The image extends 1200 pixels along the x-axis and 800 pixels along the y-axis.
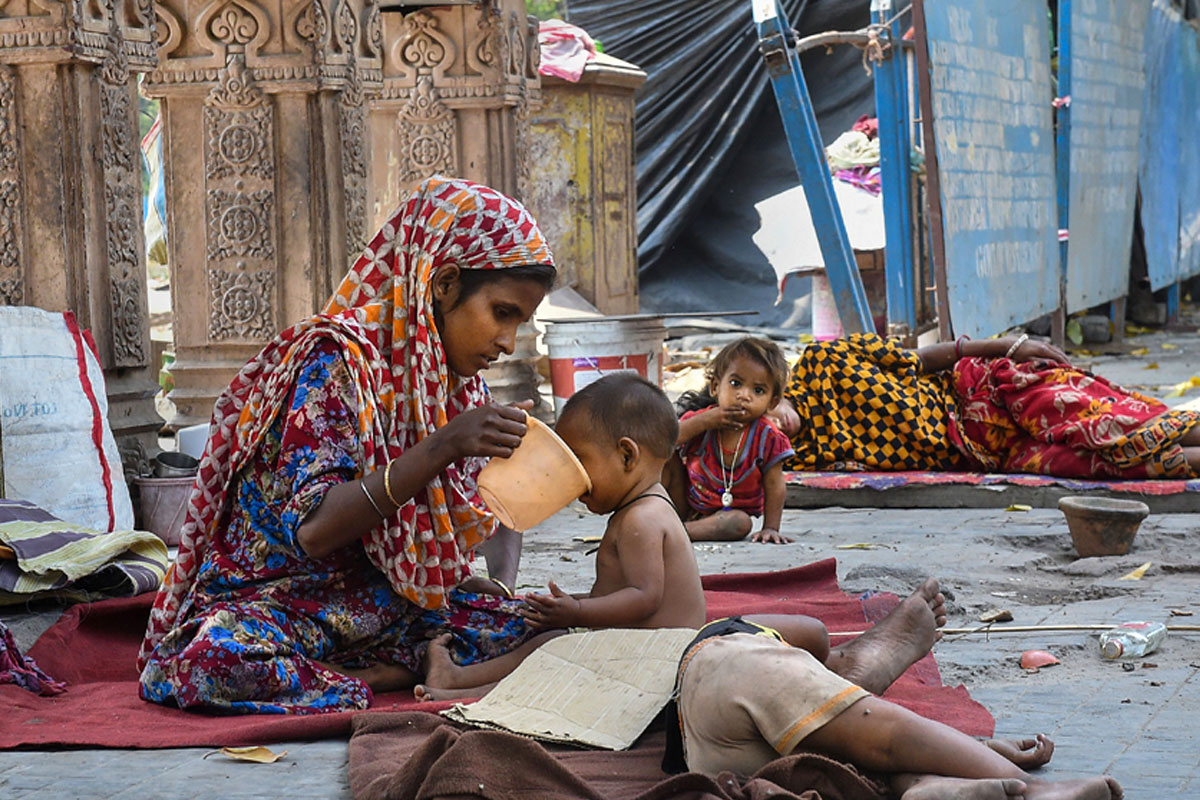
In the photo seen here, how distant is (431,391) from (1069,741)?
5.01 ft

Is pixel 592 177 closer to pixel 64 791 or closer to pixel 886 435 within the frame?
pixel 886 435

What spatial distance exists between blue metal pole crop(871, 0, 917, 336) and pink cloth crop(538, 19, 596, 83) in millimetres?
2521

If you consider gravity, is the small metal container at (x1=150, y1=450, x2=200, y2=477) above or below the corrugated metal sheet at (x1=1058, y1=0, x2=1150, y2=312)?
below

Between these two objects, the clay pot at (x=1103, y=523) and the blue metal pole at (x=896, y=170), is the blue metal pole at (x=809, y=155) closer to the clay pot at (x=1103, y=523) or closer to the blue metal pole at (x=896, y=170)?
the blue metal pole at (x=896, y=170)

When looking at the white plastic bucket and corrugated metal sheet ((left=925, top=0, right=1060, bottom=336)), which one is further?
corrugated metal sheet ((left=925, top=0, right=1060, bottom=336))

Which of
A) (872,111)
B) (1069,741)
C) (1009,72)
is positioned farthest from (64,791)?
(872,111)

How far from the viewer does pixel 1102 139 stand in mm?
12789

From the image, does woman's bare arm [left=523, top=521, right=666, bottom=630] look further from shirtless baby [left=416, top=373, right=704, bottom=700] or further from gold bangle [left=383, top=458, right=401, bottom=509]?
gold bangle [left=383, top=458, right=401, bottom=509]

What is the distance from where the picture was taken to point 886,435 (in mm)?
6938

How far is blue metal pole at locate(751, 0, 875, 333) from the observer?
972 cm

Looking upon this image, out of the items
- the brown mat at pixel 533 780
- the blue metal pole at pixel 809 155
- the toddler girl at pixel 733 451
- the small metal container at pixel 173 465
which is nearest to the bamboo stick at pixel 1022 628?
the brown mat at pixel 533 780

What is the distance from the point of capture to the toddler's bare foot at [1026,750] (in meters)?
2.69

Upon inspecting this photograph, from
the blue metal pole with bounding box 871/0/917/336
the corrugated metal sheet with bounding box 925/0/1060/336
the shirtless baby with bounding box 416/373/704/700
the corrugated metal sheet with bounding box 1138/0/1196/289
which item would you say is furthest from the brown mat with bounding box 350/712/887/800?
the corrugated metal sheet with bounding box 1138/0/1196/289

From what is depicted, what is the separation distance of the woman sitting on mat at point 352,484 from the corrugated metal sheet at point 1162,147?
1265cm
